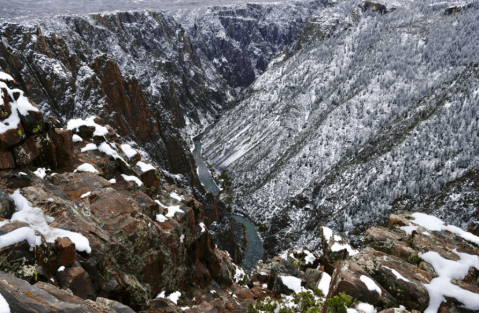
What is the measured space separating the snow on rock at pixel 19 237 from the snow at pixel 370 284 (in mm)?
20902

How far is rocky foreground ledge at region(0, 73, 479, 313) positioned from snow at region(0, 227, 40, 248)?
5cm

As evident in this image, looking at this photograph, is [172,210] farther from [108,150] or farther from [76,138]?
[76,138]

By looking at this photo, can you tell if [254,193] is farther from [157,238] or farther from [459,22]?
[459,22]

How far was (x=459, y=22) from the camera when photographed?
19212cm

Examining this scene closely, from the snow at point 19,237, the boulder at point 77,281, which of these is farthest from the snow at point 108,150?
the snow at point 19,237

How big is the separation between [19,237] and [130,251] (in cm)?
987

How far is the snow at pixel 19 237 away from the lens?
15.3m

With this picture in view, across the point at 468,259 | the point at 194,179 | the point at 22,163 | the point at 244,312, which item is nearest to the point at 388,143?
the point at 194,179

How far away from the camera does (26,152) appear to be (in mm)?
24844

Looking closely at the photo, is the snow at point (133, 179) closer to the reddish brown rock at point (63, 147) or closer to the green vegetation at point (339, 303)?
the reddish brown rock at point (63, 147)

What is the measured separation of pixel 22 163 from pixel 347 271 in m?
27.0

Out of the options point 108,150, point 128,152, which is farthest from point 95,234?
point 128,152

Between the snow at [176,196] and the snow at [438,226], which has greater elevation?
the snow at [176,196]

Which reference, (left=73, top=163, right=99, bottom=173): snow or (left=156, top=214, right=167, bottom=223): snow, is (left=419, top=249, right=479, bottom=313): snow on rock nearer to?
(left=156, top=214, right=167, bottom=223): snow
